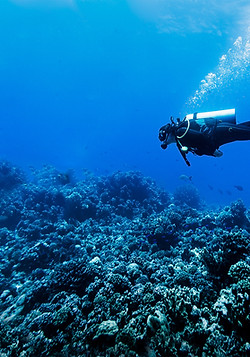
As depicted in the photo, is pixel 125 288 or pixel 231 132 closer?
pixel 125 288

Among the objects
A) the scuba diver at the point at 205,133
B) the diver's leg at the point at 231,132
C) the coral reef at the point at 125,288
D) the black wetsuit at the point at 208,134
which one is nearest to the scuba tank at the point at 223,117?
the scuba diver at the point at 205,133

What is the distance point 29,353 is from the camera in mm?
4129

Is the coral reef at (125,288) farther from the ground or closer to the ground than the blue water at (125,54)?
closer to the ground

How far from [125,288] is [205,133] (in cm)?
549

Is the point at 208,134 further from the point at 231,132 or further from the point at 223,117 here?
the point at 223,117

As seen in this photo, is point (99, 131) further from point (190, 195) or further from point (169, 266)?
point (169, 266)

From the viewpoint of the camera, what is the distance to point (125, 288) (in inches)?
220

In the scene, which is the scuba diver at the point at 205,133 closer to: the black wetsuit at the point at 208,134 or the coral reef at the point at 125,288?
the black wetsuit at the point at 208,134

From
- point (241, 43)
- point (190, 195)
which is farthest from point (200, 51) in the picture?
point (190, 195)

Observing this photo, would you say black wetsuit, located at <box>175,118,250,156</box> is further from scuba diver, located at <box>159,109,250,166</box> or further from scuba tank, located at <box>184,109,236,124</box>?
scuba tank, located at <box>184,109,236,124</box>

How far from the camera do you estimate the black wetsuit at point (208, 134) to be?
6352 mm

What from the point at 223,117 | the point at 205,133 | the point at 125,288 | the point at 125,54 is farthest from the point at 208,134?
the point at 125,54

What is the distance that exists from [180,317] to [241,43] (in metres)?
48.5

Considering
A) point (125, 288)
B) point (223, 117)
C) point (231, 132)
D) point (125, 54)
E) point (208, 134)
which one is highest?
point (125, 54)
